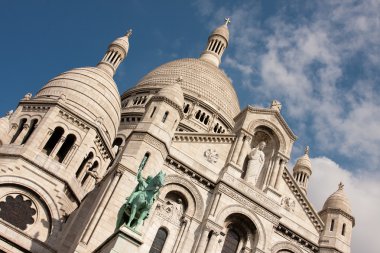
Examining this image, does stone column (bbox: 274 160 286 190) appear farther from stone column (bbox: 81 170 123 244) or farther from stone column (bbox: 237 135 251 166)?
stone column (bbox: 81 170 123 244)

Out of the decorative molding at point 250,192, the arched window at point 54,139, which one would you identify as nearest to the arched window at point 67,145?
the arched window at point 54,139

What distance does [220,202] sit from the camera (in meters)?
22.6

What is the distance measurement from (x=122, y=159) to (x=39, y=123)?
948cm

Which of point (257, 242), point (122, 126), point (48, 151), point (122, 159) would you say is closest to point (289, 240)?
point (257, 242)

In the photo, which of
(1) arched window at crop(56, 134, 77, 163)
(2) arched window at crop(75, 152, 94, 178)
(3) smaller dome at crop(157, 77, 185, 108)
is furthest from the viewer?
(2) arched window at crop(75, 152, 94, 178)

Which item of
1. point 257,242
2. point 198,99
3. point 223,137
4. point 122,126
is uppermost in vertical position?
point 198,99

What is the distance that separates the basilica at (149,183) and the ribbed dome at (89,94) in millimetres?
79

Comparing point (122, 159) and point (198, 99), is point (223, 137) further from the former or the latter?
point (198, 99)

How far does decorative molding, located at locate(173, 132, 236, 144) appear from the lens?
23969 mm

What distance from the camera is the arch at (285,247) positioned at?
23.5m

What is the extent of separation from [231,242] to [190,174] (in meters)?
3.54

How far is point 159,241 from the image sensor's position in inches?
840

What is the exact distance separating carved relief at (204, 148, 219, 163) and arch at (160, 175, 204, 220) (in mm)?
1794

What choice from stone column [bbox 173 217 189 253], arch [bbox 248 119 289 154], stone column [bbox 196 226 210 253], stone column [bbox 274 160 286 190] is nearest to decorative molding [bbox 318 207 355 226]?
stone column [bbox 274 160 286 190]
